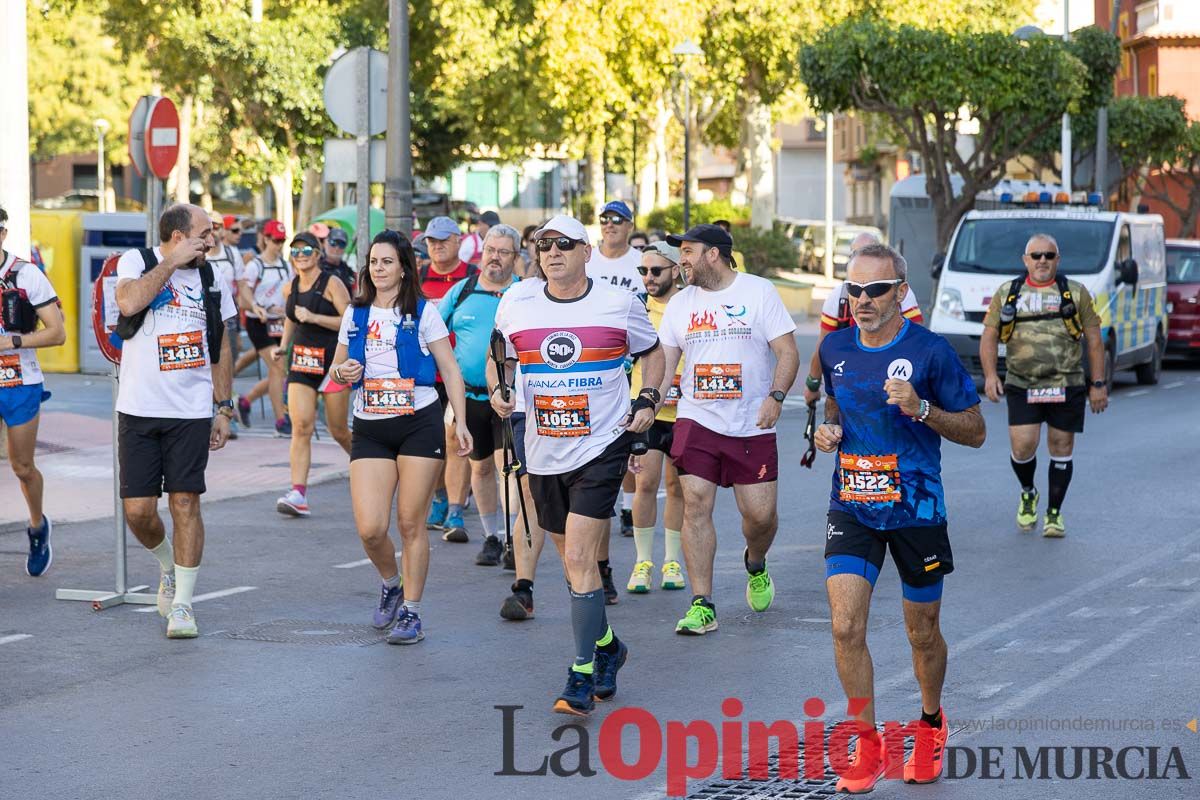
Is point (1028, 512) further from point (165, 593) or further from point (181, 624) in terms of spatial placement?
point (181, 624)

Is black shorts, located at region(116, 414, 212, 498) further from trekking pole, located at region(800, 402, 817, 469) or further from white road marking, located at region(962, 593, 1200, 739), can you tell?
white road marking, located at region(962, 593, 1200, 739)

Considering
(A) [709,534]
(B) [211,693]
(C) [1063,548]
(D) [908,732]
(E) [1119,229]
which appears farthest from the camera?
(E) [1119,229]

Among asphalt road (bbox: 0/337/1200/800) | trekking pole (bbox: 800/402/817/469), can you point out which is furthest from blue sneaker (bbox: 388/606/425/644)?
trekking pole (bbox: 800/402/817/469)

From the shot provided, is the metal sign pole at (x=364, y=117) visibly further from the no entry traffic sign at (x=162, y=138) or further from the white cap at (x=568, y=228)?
the white cap at (x=568, y=228)

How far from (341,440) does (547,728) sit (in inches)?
239

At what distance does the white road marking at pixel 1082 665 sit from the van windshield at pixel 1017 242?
13132 millimetres

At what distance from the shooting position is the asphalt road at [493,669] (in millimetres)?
6129

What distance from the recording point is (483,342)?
10359 mm

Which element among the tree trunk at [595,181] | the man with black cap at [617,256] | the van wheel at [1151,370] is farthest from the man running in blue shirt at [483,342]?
the tree trunk at [595,181]

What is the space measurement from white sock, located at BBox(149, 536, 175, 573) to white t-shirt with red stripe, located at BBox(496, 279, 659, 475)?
7.26 feet

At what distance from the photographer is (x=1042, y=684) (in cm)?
739

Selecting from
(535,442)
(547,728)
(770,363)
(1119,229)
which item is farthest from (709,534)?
(1119,229)

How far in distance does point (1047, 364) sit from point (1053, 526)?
3.21 ft

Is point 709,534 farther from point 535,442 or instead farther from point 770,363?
point 535,442
